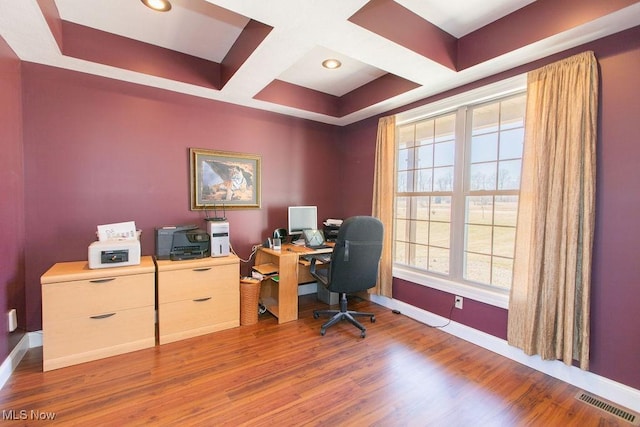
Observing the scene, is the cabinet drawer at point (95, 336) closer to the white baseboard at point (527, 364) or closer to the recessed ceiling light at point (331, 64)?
the white baseboard at point (527, 364)

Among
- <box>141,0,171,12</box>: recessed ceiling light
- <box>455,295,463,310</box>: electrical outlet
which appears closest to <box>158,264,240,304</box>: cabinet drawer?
<box>141,0,171,12</box>: recessed ceiling light

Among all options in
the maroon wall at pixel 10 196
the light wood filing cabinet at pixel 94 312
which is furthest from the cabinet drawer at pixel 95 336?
the maroon wall at pixel 10 196

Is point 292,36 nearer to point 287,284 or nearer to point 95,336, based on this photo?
point 287,284

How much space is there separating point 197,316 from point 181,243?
2.27ft

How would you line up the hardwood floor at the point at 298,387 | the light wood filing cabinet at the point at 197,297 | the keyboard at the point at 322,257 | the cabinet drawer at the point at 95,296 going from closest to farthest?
the hardwood floor at the point at 298,387 < the cabinet drawer at the point at 95,296 < the light wood filing cabinet at the point at 197,297 < the keyboard at the point at 322,257

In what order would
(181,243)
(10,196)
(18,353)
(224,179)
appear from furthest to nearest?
1. (224,179)
2. (181,243)
3. (18,353)
4. (10,196)

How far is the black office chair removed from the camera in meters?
2.45

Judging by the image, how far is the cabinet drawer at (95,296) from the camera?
79.3 inches

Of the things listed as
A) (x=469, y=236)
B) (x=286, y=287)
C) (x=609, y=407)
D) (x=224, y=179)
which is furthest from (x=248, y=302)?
(x=609, y=407)

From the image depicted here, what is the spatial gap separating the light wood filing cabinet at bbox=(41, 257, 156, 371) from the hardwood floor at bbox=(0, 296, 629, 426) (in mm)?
108

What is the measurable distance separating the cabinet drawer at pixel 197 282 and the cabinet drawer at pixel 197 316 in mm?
45

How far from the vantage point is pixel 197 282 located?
2.54m

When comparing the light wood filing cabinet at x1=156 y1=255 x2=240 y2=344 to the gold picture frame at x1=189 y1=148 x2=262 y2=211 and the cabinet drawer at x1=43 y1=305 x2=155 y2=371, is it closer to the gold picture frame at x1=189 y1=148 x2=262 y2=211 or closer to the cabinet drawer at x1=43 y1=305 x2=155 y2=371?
the cabinet drawer at x1=43 y1=305 x2=155 y2=371

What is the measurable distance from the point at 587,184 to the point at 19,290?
422 cm
